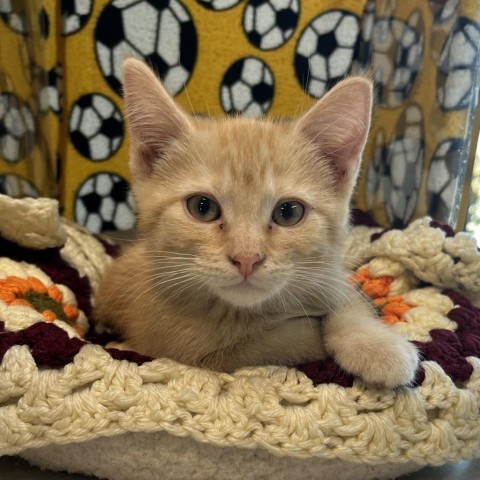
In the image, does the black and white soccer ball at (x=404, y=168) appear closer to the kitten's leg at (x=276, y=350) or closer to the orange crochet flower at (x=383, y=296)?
the orange crochet flower at (x=383, y=296)

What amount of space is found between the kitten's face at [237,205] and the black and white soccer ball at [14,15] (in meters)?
0.95

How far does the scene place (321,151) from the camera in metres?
1.07

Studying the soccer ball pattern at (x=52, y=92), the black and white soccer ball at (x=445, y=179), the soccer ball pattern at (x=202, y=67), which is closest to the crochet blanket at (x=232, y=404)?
the black and white soccer ball at (x=445, y=179)

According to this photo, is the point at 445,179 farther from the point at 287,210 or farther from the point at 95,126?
the point at 95,126

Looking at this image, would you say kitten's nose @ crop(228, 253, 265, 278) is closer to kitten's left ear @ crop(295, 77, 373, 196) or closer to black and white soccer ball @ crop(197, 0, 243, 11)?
kitten's left ear @ crop(295, 77, 373, 196)

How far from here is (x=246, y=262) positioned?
856mm

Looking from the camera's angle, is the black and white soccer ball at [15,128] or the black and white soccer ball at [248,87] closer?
the black and white soccer ball at [15,128]

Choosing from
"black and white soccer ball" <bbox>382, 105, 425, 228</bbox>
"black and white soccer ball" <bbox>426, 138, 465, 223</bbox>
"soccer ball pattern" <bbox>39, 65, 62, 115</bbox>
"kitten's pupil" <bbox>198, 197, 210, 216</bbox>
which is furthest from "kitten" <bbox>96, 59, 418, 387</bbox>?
"soccer ball pattern" <bbox>39, 65, 62, 115</bbox>

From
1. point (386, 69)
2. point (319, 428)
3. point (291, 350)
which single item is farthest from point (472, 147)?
point (319, 428)

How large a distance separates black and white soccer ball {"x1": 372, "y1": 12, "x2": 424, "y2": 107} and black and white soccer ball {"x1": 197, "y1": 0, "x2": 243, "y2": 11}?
0.47m

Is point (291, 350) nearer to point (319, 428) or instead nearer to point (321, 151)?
point (319, 428)

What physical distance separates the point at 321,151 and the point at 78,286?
669mm

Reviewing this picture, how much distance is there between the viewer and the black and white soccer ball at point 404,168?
65.4 inches

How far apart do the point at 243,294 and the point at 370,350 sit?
214 millimetres
